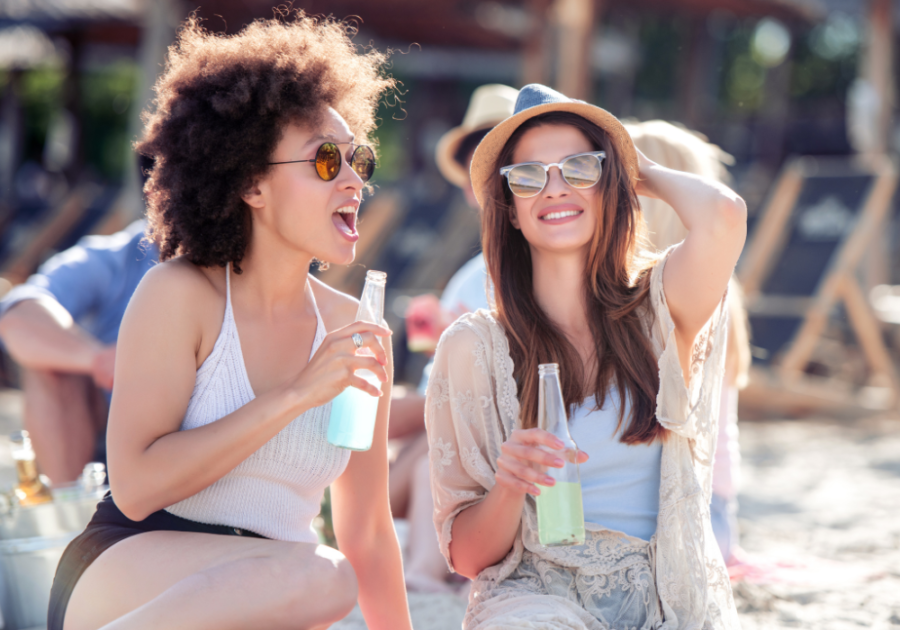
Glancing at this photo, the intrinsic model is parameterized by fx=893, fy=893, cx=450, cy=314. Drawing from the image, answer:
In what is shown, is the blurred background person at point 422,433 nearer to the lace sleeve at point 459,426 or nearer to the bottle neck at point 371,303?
the lace sleeve at point 459,426

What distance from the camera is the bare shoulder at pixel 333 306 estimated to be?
2373 millimetres

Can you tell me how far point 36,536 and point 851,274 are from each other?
660cm

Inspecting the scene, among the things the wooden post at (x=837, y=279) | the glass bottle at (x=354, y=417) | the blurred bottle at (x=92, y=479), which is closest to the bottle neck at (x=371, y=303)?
the glass bottle at (x=354, y=417)

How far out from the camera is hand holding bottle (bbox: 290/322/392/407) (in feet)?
6.07

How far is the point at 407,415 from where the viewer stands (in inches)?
148

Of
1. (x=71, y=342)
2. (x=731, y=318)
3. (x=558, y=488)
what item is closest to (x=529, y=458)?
(x=558, y=488)

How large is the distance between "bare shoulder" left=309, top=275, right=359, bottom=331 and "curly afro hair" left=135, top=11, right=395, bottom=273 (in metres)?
0.29

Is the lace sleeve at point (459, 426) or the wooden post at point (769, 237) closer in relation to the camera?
the lace sleeve at point (459, 426)

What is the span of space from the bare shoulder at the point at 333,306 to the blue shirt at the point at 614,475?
66 cm

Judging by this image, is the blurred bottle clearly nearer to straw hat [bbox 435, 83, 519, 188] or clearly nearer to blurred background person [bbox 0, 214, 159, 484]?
blurred background person [bbox 0, 214, 159, 484]

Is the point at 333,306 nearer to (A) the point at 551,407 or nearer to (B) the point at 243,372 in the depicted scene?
(B) the point at 243,372

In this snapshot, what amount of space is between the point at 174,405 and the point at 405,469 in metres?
1.91

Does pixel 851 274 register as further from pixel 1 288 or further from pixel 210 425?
pixel 1 288

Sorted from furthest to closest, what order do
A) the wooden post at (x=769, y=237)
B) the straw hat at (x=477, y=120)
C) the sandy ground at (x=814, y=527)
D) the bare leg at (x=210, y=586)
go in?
the wooden post at (x=769, y=237), the straw hat at (x=477, y=120), the sandy ground at (x=814, y=527), the bare leg at (x=210, y=586)
